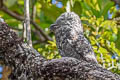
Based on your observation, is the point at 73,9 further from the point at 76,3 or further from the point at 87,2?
the point at 87,2

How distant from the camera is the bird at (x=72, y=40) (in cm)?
217

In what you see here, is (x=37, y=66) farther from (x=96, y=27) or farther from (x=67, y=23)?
(x=96, y=27)

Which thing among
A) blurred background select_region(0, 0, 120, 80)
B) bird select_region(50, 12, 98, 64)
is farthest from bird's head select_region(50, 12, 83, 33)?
blurred background select_region(0, 0, 120, 80)

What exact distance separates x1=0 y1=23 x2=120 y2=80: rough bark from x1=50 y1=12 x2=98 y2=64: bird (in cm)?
58

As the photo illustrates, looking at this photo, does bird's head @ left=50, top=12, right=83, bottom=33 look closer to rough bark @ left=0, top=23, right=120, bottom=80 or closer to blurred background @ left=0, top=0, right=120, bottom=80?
blurred background @ left=0, top=0, right=120, bottom=80

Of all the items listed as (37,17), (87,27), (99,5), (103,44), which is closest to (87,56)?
(103,44)

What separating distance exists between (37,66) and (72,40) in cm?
71

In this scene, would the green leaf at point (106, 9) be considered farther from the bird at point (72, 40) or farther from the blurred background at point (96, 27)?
the bird at point (72, 40)

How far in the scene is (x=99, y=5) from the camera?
10.4 feet

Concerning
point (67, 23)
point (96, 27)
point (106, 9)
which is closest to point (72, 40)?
point (67, 23)

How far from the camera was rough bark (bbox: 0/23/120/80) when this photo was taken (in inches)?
58.5

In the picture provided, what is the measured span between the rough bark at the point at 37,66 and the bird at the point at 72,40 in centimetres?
58

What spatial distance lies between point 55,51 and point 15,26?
4.76ft

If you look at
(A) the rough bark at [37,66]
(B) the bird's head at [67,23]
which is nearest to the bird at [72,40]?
(B) the bird's head at [67,23]
